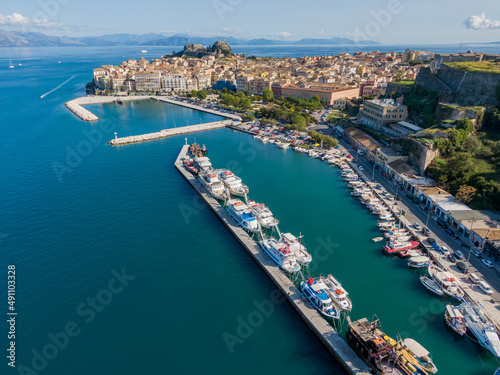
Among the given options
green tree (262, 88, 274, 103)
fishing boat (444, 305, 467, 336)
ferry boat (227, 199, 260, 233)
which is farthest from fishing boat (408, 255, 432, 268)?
green tree (262, 88, 274, 103)

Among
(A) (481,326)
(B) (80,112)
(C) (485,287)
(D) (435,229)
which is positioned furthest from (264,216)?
(B) (80,112)

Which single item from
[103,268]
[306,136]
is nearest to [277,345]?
[103,268]

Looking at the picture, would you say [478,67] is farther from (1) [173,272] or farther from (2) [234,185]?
(1) [173,272]

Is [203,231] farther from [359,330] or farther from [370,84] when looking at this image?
[370,84]

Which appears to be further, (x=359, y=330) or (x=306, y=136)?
(x=306, y=136)

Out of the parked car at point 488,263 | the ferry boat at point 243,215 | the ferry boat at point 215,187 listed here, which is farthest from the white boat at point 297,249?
the parked car at point 488,263

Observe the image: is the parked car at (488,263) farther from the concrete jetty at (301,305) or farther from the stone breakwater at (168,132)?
the stone breakwater at (168,132)
